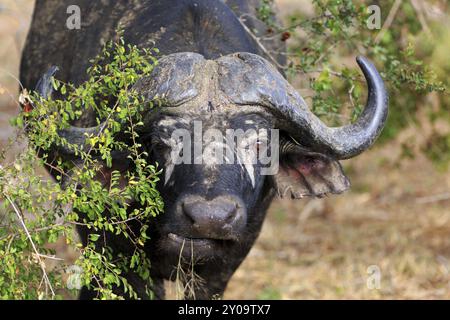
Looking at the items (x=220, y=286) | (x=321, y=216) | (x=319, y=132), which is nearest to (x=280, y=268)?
(x=321, y=216)

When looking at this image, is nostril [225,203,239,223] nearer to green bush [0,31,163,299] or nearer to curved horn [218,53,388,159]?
green bush [0,31,163,299]

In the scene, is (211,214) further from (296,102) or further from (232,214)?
(296,102)

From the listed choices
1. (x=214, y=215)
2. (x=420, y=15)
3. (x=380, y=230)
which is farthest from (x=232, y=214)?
(x=380, y=230)

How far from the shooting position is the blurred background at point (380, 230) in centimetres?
707

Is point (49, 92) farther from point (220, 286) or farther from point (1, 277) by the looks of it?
point (220, 286)

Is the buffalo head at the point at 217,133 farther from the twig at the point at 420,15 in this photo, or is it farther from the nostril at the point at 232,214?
the twig at the point at 420,15

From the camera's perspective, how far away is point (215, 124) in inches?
180

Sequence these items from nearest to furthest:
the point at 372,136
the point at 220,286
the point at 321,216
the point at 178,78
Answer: the point at 178,78
the point at 372,136
the point at 220,286
the point at 321,216

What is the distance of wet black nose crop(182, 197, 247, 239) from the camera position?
167 inches

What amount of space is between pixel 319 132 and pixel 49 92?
129 cm

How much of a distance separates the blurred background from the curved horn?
1334 mm

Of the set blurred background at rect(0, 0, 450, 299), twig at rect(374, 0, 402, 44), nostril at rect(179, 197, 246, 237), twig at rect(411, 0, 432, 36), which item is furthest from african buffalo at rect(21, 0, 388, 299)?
twig at rect(411, 0, 432, 36)

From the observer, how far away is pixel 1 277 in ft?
13.5
